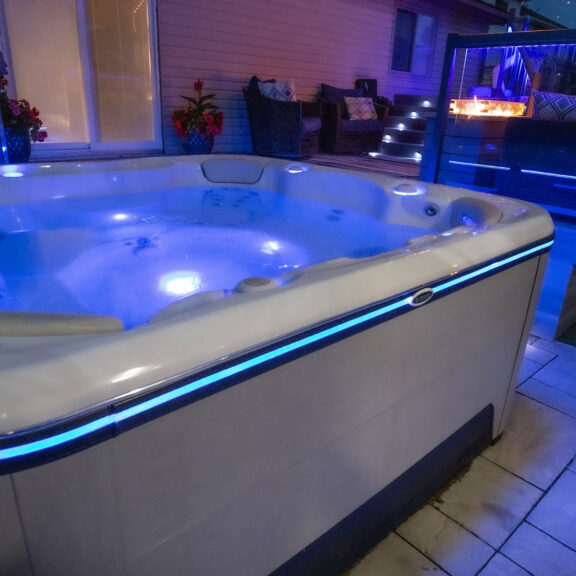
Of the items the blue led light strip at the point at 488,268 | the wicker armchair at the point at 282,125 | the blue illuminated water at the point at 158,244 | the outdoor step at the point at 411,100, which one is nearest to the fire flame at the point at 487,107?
the blue illuminated water at the point at 158,244

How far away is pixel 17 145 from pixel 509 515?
13.4 feet

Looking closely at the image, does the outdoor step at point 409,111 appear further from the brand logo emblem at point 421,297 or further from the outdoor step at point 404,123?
the brand logo emblem at point 421,297

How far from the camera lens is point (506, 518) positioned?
1.26 meters

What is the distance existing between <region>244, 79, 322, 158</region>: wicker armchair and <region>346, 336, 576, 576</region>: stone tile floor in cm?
391

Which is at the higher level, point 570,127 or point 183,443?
point 570,127

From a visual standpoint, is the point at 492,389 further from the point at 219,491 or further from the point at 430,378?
the point at 219,491

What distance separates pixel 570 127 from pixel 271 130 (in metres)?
3.31

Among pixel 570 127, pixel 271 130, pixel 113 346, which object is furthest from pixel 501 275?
pixel 271 130

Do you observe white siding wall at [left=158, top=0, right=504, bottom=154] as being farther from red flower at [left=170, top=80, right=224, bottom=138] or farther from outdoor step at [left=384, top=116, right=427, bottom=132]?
outdoor step at [left=384, top=116, right=427, bottom=132]

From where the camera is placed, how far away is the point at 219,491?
0.75 metres

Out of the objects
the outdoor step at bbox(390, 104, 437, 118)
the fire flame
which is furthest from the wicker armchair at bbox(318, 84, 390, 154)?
the fire flame

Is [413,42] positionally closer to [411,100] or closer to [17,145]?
[411,100]

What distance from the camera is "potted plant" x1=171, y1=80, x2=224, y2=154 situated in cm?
479

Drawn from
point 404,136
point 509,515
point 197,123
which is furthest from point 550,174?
point 404,136
